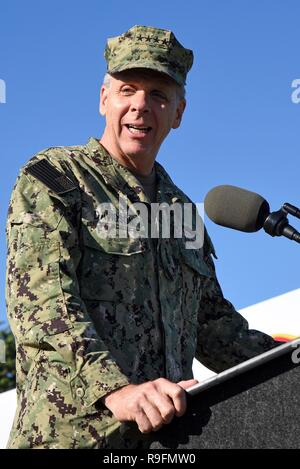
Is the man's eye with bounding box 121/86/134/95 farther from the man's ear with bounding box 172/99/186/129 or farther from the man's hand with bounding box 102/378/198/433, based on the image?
the man's hand with bounding box 102/378/198/433

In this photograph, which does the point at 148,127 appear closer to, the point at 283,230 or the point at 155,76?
the point at 155,76

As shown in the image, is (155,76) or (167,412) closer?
(167,412)

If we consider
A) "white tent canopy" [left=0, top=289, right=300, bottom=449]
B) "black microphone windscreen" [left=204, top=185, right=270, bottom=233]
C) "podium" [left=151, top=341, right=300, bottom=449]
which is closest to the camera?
"podium" [left=151, top=341, right=300, bottom=449]

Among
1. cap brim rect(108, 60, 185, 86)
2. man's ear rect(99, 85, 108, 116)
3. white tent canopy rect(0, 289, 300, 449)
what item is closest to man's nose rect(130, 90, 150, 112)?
cap brim rect(108, 60, 185, 86)

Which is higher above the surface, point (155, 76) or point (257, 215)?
point (155, 76)

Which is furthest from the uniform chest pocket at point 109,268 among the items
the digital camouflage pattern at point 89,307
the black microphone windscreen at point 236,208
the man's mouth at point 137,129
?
the man's mouth at point 137,129

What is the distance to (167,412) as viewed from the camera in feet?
7.69

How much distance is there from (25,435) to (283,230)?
3.63 feet

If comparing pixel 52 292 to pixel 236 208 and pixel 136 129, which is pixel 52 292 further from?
pixel 136 129

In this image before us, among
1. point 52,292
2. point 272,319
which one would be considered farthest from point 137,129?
point 272,319

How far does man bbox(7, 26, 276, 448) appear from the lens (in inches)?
112

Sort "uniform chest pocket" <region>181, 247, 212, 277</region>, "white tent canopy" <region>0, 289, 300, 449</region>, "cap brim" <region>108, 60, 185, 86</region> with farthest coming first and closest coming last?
"white tent canopy" <region>0, 289, 300, 449</region> → "uniform chest pocket" <region>181, 247, 212, 277</region> → "cap brim" <region>108, 60, 185, 86</region>

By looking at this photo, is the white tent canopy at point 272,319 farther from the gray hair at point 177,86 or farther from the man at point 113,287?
the gray hair at point 177,86
